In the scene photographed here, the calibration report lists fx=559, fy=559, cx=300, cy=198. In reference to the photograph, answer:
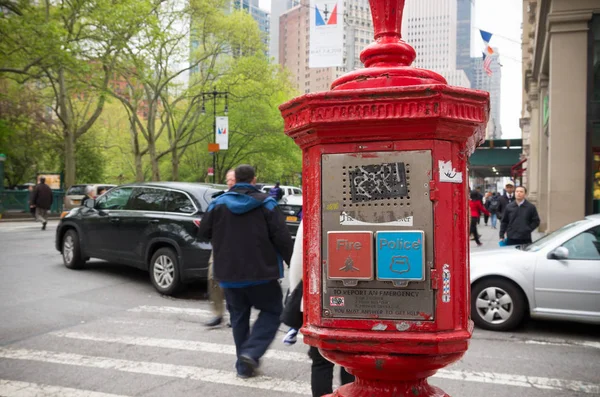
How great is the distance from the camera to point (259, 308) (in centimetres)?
512

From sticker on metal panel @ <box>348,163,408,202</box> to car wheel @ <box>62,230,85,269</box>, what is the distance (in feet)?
31.6

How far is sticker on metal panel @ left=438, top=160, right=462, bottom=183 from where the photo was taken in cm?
199

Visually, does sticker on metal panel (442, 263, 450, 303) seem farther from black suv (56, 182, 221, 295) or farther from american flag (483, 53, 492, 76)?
american flag (483, 53, 492, 76)

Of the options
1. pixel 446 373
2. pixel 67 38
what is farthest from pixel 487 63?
pixel 67 38

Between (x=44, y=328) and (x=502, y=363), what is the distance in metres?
5.18

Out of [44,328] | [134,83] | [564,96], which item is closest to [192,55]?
[134,83]

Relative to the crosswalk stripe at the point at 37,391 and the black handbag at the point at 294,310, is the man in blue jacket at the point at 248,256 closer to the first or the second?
the black handbag at the point at 294,310

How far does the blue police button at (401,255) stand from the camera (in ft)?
6.40

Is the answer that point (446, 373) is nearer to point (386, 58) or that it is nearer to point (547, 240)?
point (547, 240)

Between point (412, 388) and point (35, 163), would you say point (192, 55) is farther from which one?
point (412, 388)

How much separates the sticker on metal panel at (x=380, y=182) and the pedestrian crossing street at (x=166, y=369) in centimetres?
293

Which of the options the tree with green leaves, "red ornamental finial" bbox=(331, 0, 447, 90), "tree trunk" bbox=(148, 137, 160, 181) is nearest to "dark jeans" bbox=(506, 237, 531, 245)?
"red ornamental finial" bbox=(331, 0, 447, 90)

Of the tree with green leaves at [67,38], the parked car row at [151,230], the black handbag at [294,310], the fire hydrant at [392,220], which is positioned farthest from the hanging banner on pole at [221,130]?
the fire hydrant at [392,220]

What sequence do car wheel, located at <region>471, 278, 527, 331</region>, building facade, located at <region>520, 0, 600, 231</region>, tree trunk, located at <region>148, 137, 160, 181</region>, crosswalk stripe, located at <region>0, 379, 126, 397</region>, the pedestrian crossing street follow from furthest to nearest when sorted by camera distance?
tree trunk, located at <region>148, 137, 160, 181</region>
building facade, located at <region>520, 0, 600, 231</region>
car wheel, located at <region>471, 278, 527, 331</region>
the pedestrian crossing street
crosswalk stripe, located at <region>0, 379, 126, 397</region>
